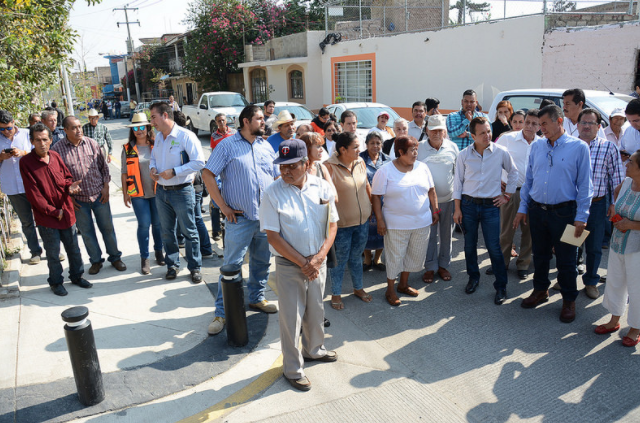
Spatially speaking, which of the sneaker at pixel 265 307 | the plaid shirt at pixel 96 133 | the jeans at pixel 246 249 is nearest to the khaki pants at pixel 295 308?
the jeans at pixel 246 249

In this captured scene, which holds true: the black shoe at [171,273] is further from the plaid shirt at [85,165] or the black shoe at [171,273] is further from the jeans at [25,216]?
the jeans at [25,216]

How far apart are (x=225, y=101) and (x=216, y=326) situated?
628 inches

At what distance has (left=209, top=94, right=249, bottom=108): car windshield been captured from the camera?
63.1 ft

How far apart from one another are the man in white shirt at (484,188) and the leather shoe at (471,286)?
0.25m

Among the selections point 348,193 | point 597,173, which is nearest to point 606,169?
point 597,173

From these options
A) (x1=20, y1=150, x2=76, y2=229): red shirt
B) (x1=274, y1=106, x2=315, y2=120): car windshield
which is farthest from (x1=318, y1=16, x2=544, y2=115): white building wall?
(x1=20, y1=150, x2=76, y2=229): red shirt

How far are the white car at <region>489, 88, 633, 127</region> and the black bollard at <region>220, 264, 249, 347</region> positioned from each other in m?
5.98

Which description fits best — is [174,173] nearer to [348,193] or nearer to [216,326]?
[216,326]

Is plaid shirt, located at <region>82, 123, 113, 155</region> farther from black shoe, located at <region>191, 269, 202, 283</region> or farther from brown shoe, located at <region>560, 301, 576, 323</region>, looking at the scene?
brown shoe, located at <region>560, 301, 576, 323</region>

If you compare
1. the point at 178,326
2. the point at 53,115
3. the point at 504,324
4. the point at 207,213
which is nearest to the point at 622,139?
the point at 504,324

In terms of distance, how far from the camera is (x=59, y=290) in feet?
18.2

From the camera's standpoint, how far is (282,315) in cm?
381

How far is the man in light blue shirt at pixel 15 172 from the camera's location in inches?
249

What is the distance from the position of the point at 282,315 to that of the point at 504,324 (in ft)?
7.90
